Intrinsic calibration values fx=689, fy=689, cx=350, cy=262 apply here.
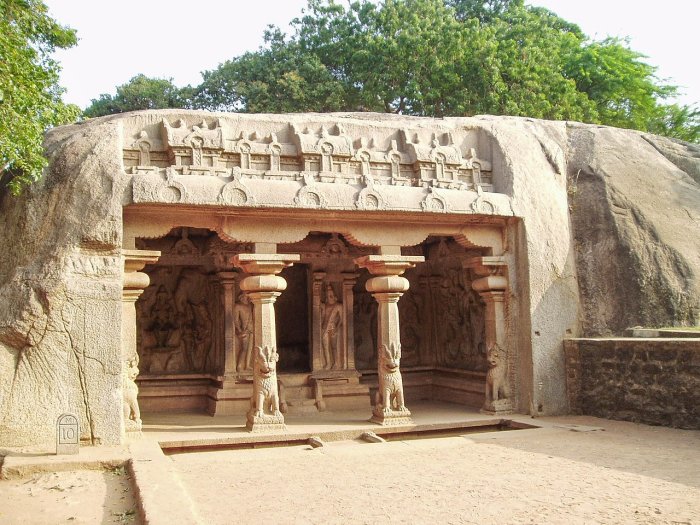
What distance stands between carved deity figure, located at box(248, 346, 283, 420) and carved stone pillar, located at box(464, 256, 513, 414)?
3033 millimetres

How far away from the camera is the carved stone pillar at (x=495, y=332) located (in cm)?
952

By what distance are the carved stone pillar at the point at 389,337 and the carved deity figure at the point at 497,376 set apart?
4.31ft

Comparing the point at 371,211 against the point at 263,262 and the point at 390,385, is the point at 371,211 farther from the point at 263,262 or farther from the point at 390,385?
the point at 390,385

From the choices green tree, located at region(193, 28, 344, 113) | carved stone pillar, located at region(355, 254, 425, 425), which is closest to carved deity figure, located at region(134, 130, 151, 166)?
carved stone pillar, located at region(355, 254, 425, 425)

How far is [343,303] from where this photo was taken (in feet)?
37.0

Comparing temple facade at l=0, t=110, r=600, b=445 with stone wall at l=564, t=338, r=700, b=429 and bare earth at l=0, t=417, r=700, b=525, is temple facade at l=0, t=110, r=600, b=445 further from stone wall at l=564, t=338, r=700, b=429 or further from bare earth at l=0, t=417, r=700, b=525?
bare earth at l=0, t=417, r=700, b=525

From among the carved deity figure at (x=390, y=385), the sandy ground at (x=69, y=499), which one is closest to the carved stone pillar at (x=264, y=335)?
the carved deity figure at (x=390, y=385)

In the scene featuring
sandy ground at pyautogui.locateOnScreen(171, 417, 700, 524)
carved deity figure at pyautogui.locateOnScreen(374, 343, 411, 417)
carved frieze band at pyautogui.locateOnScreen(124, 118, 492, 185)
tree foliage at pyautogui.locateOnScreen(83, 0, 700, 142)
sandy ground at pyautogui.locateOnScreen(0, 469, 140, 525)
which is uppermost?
tree foliage at pyautogui.locateOnScreen(83, 0, 700, 142)

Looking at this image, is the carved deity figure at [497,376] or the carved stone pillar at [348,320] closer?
the carved deity figure at [497,376]

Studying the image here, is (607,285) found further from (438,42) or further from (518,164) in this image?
(438,42)

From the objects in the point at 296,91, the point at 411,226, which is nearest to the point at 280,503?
the point at 411,226

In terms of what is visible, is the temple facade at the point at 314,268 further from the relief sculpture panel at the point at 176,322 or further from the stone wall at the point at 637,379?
the stone wall at the point at 637,379

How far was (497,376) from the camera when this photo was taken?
31.2 feet

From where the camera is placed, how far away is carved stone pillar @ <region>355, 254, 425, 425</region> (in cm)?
895
